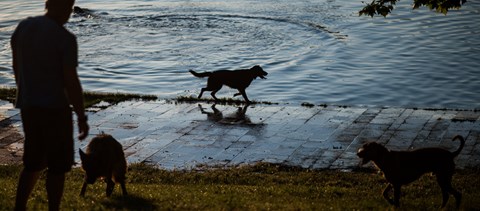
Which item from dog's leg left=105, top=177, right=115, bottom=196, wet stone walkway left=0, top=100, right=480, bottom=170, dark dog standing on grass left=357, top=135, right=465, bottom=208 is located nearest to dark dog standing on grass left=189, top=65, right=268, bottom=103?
wet stone walkway left=0, top=100, right=480, bottom=170

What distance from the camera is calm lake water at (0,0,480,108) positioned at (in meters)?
22.6

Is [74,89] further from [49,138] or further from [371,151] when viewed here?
[371,151]

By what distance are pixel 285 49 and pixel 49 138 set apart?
23.3 metres

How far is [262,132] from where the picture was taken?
51.3ft

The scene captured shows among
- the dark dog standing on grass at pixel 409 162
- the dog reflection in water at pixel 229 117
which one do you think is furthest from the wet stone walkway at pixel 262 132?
the dark dog standing on grass at pixel 409 162

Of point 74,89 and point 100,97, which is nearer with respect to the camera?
point 74,89

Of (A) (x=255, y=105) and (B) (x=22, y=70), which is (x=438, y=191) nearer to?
(B) (x=22, y=70)

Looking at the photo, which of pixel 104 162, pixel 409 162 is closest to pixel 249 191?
pixel 104 162

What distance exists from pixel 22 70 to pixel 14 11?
35.0 m

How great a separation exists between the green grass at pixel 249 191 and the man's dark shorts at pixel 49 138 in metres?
1.55

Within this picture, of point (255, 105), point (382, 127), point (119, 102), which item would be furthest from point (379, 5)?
point (119, 102)

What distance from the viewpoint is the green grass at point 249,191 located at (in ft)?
29.7

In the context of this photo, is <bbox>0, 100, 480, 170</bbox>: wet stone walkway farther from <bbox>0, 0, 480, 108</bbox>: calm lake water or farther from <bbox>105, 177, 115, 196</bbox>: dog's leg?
<bbox>105, 177, 115, 196</bbox>: dog's leg

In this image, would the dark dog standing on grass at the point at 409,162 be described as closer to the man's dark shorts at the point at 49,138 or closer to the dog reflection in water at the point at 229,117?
the man's dark shorts at the point at 49,138
